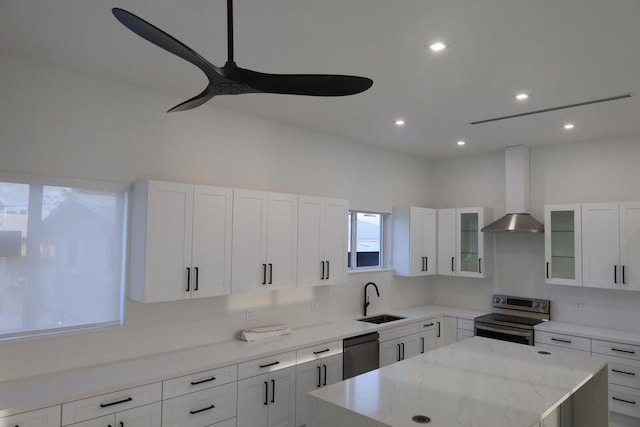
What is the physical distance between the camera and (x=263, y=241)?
387 centimetres

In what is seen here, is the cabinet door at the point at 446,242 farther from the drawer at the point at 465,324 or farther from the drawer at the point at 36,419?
the drawer at the point at 36,419

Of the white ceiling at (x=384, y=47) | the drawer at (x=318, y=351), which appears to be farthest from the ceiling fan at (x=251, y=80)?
the drawer at (x=318, y=351)

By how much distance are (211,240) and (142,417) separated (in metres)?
1.35

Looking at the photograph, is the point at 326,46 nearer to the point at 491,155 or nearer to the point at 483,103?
the point at 483,103

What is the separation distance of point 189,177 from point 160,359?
1.51 metres

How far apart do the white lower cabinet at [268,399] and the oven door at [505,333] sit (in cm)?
265

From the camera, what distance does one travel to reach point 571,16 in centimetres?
222

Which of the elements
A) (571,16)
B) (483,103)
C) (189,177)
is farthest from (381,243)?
(571,16)

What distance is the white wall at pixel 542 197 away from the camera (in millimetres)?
4785

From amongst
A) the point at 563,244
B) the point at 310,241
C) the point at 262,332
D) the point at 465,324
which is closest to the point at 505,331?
the point at 465,324

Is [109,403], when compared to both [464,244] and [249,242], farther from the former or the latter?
[464,244]

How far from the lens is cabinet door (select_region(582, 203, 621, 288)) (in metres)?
4.53

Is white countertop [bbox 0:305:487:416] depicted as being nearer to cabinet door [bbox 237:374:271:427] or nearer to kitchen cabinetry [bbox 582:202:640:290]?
cabinet door [bbox 237:374:271:427]

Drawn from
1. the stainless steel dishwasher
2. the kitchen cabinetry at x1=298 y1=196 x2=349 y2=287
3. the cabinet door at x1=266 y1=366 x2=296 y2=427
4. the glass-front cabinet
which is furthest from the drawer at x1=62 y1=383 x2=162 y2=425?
the glass-front cabinet
